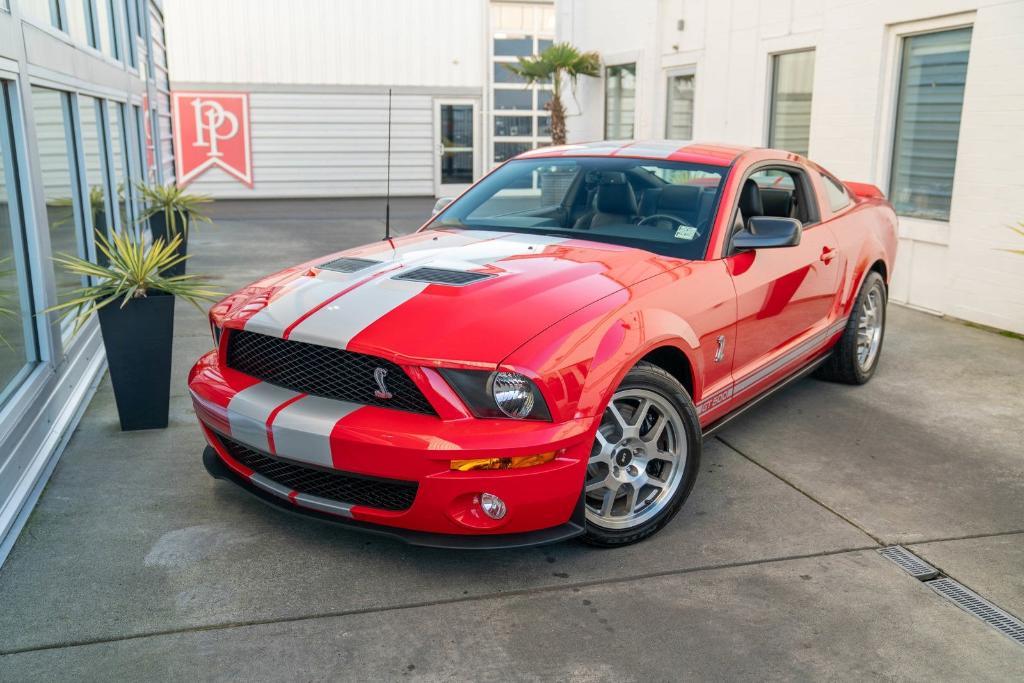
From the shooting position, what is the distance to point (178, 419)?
4.87 meters

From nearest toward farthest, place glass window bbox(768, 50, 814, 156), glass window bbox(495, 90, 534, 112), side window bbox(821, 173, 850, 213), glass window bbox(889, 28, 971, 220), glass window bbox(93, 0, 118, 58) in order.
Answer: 1. side window bbox(821, 173, 850, 213)
2. glass window bbox(93, 0, 118, 58)
3. glass window bbox(889, 28, 971, 220)
4. glass window bbox(768, 50, 814, 156)
5. glass window bbox(495, 90, 534, 112)

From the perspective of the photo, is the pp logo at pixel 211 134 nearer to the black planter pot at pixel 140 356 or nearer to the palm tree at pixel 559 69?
the palm tree at pixel 559 69

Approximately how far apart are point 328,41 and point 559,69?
25.0ft

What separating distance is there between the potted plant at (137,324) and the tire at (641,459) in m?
2.28

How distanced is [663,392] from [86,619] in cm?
210

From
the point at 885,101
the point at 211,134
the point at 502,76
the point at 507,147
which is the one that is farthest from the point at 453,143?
the point at 885,101

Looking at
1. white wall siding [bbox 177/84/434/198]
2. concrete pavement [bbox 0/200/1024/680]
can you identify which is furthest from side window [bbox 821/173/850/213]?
white wall siding [bbox 177/84/434/198]

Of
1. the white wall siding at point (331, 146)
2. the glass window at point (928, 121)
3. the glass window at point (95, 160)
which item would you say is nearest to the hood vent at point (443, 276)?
the glass window at point (95, 160)

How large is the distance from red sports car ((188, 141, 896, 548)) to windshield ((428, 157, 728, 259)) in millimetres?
13

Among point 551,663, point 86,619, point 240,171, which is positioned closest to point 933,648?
point 551,663

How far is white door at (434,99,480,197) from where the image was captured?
20906 millimetres

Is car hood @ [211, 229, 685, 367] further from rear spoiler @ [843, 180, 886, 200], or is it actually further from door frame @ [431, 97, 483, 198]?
door frame @ [431, 97, 483, 198]

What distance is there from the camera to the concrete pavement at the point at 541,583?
8.92 feet

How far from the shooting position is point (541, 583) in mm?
3197
